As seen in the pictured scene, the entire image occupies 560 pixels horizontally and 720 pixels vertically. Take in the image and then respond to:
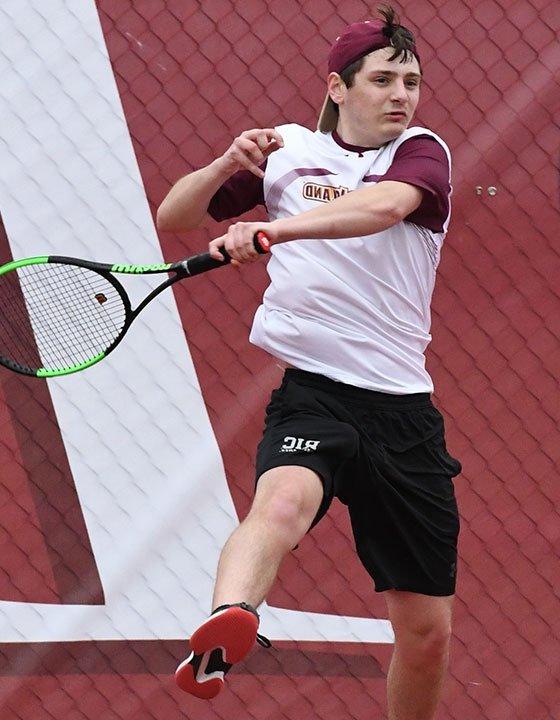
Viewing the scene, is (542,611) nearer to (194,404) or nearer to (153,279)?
(194,404)

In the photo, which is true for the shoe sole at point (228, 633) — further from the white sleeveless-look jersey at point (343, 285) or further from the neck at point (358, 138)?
the neck at point (358, 138)

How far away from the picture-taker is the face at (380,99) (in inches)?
120

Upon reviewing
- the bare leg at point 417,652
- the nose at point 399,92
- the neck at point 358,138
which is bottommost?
the bare leg at point 417,652

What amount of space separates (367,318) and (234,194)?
435 millimetres

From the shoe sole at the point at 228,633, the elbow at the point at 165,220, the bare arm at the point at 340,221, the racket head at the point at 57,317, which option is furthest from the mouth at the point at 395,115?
the shoe sole at the point at 228,633

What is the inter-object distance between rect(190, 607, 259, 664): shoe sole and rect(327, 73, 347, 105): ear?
1.27m

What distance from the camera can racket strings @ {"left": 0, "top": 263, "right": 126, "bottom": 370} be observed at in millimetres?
3369

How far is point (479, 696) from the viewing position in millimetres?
4125

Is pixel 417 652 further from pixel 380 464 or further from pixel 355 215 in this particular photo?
pixel 355 215

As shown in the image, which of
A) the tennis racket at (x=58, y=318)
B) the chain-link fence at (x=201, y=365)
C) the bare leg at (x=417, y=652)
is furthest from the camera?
the chain-link fence at (x=201, y=365)

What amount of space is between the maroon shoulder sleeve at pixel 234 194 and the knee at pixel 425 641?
105 cm

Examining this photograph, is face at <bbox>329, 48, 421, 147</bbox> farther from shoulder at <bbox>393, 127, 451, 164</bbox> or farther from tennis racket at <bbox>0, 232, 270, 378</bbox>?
tennis racket at <bbox>0, 232, 270, 378</bbox>

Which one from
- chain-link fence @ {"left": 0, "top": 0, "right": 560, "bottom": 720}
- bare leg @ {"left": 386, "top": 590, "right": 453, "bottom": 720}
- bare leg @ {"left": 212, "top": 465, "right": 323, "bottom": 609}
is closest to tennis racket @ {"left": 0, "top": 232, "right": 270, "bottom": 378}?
chain-link fence @ {"left": 0, "top": 0, "right": 560, "bottom": 720}

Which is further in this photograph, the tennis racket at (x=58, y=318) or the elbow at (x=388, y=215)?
the tennis racket at (x=58, y=318)
